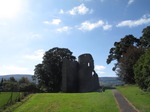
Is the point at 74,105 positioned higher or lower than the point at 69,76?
lower

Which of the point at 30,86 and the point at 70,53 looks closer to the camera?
the point at 30,86

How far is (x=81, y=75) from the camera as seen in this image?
52156mm

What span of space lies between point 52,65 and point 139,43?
1203 inches

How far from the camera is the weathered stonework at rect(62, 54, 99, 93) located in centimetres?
4844

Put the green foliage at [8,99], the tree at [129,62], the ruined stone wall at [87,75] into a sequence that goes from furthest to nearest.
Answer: the ruined stone wall at [87,75] < the tree at [129,62] < the green foliage at [8,99]

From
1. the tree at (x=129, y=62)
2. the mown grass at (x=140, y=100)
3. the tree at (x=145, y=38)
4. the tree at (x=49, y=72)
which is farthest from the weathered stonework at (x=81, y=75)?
the mown grass at (x=140, y=100)

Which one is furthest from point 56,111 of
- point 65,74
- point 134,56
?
point 65,74

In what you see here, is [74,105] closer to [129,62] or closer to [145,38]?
[129,62]

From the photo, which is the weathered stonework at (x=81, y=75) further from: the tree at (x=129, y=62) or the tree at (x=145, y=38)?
the tree at (x=145, y=38)

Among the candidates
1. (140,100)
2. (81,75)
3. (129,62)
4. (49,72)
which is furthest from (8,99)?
(81,75)

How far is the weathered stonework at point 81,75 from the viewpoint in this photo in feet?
159

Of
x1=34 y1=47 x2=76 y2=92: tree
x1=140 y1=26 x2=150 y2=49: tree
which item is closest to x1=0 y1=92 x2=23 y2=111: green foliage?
x1=34 y1=47 x2=76 y2=92: tree

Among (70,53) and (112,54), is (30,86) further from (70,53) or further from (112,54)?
(112,54)

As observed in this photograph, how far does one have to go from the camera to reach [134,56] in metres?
36.4
